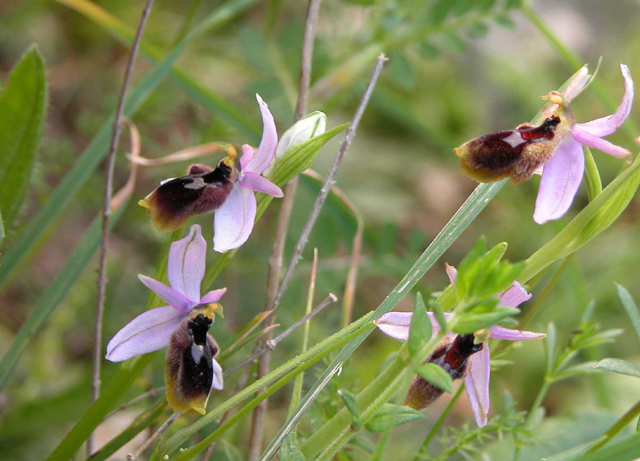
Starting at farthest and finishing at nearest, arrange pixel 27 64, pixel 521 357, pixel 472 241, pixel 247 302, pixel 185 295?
pixel 472 241 → pixel 521 357 → pixel 247 302 → pixel 27 64 → pixel 185 295

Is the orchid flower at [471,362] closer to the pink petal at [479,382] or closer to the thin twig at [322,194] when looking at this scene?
the pink petal at [479,382]

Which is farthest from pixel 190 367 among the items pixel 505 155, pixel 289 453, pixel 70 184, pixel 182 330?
pixel 70 184

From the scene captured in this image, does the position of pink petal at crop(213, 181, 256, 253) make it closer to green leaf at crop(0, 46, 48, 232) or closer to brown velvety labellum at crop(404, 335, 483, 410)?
brown velvety labellum at crop(404, 335, 483, 410)

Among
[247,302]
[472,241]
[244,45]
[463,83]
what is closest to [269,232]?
[247,302]

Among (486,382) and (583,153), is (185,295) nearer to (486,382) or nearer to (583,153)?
(486,382)

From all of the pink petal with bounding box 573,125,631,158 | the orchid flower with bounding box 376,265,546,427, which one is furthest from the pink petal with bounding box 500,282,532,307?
the pink petal with bounding box 573,125,631,158
